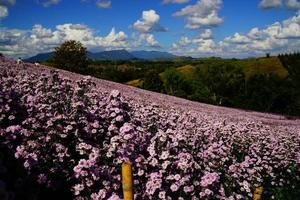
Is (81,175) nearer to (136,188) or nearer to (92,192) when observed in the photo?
(92,192)

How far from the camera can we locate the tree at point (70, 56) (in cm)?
8231

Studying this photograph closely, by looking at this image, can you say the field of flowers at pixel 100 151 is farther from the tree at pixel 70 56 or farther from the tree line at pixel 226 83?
the tree at pixel 70 56

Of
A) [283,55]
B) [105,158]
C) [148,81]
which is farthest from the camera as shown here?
[148,81]

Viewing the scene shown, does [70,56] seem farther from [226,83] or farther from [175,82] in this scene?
[226,83]

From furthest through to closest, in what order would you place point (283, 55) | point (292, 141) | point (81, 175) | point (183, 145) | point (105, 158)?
point (283, 55) → point (292, 141) → point (183, 145) → point (105, 158) → point (81, 175)

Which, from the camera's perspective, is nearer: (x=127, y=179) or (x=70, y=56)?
(x=127, y=179)

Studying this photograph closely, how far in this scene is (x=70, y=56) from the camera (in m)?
83.9

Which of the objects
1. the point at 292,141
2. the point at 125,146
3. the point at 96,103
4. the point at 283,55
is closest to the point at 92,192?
the point at 125,146

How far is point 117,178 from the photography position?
6887 millimetres

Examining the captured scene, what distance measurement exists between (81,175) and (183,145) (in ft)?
6.84

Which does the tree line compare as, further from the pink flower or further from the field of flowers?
the pink flower

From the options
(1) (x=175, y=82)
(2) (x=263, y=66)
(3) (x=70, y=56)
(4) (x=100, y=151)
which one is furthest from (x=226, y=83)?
(4) (x=100, y=151)

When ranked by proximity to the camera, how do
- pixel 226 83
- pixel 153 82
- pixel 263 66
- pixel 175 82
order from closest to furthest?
pixel 226 83
pixel 175 82
pixel 153 82
pixel 263 66

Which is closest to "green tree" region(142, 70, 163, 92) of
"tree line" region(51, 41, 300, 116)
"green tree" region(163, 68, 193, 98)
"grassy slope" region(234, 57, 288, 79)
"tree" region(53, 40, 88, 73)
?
"tree line" region(51, 41, 300, 116)
